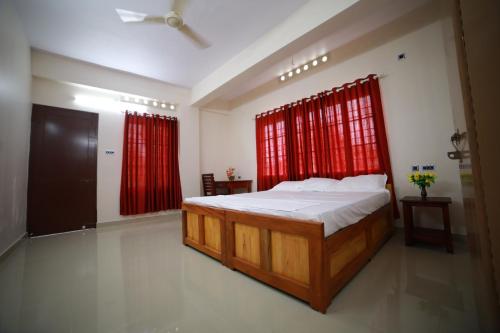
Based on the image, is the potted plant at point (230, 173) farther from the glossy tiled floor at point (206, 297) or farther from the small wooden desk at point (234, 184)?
the glossy tiled floor at point (206, 297)

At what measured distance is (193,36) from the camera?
272cm

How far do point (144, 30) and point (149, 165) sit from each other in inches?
102

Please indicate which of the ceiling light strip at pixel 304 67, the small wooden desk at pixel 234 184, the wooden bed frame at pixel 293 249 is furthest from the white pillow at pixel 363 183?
the small wooden desk at pixel 234 184

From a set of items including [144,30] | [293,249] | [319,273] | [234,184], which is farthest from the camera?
[234,184]

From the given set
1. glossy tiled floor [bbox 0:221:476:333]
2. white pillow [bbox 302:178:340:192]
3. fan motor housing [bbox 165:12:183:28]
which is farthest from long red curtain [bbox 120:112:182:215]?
white pillow [bbox 302:178:340:192]

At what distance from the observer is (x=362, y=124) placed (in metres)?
3.15

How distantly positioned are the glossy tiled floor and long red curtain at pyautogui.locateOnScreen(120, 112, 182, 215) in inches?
74.3

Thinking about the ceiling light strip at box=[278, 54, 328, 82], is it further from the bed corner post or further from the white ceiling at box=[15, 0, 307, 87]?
the bed corner post

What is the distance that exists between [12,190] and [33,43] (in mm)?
2379

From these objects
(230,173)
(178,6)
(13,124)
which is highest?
(178,6)

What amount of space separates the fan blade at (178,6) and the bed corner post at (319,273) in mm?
2884

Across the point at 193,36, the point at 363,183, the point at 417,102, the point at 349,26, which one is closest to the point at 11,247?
the point at 193,36

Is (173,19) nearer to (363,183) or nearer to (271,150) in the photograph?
(271,150)

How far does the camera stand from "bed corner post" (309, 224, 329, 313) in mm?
1255
